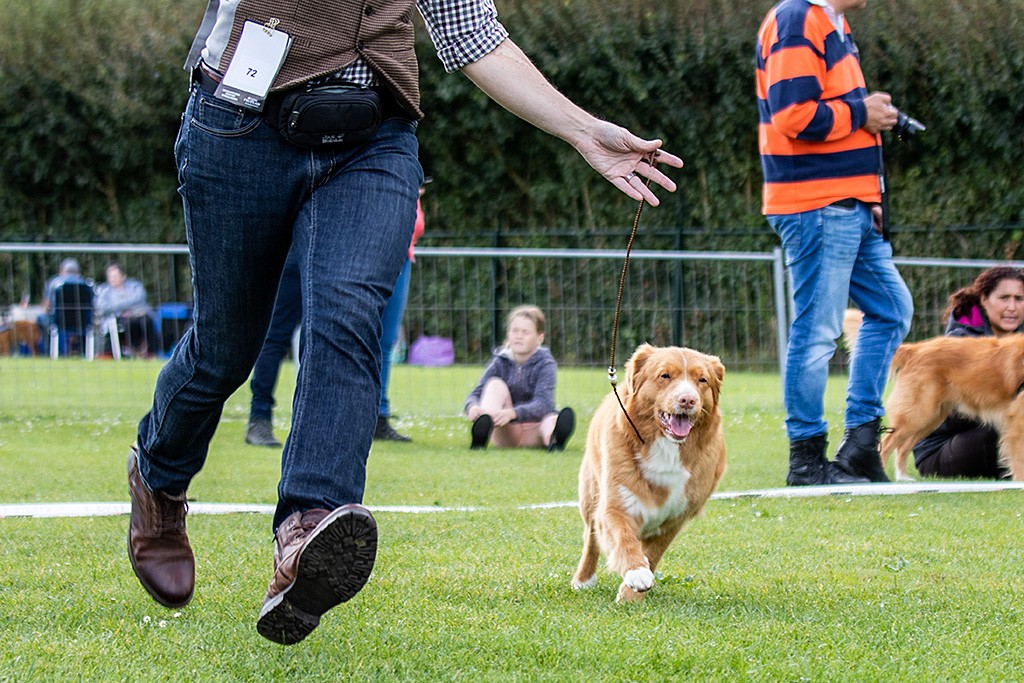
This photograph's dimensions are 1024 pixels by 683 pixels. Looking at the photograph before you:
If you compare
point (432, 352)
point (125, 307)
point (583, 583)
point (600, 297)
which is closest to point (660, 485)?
point (583, 583)

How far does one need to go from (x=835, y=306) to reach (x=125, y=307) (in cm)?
762

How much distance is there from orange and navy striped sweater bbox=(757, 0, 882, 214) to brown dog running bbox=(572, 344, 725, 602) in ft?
5.51

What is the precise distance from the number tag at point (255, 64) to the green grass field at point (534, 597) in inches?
48.3

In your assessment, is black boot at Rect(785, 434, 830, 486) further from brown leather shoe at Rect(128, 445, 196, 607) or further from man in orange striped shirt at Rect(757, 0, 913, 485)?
brown leather shoe at Rect(128, 445, 196, 607)

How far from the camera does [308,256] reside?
8.68ft

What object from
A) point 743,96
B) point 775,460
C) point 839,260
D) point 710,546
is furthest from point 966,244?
point 710,546

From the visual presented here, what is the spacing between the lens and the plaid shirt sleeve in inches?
111

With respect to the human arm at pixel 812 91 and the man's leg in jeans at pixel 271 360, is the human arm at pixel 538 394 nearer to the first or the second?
the man's leg in jeans at pixel 271 360

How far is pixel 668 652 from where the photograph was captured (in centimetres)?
291

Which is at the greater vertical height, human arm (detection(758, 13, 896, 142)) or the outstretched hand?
human arm (detection(758, 13, 896, 142))

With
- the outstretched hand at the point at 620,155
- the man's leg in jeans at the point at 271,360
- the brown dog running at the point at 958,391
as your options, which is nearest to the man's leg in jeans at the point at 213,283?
the outstretched hand at the point at 620,155

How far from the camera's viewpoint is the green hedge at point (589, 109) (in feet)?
47.0

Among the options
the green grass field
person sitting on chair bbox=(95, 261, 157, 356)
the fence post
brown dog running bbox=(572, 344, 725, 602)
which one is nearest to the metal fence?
the fence post

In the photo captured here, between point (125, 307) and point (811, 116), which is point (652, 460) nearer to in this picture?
A: point (811, 116)
